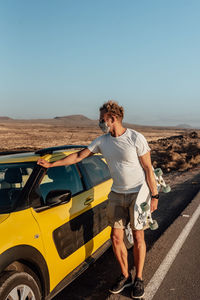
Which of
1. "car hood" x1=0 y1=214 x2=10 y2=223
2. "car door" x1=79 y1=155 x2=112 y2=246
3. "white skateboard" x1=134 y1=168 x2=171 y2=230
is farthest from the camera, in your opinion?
"car door" x1=79 y1=155 x2=112 y2=246

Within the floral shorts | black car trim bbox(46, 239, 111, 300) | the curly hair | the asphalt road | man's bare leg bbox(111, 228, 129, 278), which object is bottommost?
the asphalt road

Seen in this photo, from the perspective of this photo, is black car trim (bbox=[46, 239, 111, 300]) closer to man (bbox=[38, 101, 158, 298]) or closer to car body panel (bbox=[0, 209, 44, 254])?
man (bbox=[38, 101, 158, 298])

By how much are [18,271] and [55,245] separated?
22.6 inches

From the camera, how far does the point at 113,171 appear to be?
3350mm

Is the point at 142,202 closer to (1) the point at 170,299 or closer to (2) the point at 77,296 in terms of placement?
(1) the point at 170,299

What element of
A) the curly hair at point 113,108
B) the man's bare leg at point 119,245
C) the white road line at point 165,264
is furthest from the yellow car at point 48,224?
the curly hair at point 113,108

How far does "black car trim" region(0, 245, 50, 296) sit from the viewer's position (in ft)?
7.60

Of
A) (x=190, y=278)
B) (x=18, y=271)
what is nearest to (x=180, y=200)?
(x=190, y=278)

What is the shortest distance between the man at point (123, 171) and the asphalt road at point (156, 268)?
278 mm

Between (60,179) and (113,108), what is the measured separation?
1.20m

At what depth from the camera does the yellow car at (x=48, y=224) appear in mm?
2445

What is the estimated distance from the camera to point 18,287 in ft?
7.79

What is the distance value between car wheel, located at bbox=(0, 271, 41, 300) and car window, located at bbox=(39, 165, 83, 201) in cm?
136

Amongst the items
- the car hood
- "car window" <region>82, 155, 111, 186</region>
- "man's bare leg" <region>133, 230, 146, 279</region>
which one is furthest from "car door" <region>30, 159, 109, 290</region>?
"man's bare leg" <region>133, 230, 146, 279</region>
